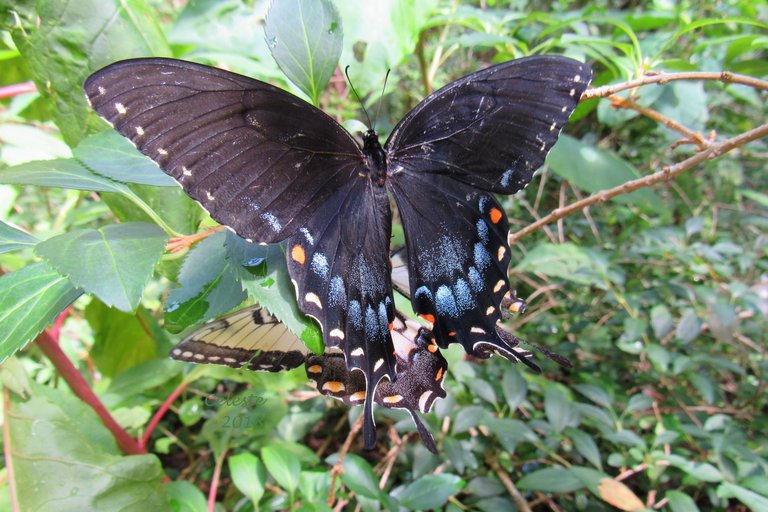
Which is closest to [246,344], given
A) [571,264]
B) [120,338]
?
[120,338]

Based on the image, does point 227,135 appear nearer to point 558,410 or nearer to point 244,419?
point 244,419

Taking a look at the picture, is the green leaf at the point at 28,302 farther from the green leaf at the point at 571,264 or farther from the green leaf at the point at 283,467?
the green leaf at the point at 571,264

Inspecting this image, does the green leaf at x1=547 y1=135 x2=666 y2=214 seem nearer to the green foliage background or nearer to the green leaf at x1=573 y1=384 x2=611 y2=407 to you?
the green foliage background

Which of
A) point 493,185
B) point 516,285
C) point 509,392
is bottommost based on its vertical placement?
point 516,285

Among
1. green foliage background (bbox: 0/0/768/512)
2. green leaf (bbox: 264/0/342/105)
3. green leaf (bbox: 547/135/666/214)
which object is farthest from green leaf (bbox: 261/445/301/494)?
green leaf (bbox: 547/135/666/214)

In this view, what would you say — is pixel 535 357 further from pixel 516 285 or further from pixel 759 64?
pixel 759 64

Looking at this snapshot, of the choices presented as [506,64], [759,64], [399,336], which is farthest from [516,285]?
[506,64]
